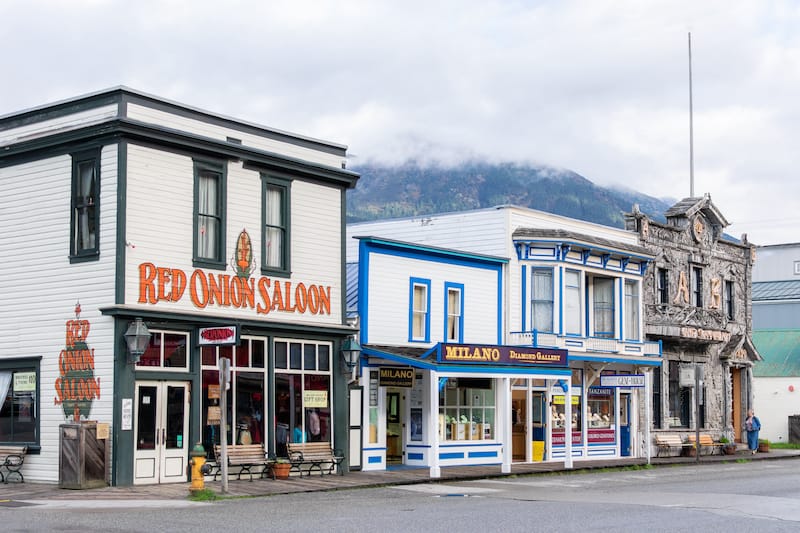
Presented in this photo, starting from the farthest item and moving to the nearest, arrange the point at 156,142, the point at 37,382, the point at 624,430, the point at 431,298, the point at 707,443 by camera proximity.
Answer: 1. the point at 707,443
2. the point at 624,430
3. the point at 431,298
4. the point at 37,382
5. the point at 156,142

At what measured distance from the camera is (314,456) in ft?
88.8

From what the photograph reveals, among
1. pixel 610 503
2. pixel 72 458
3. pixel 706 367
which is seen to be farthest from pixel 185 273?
pixel 706 367

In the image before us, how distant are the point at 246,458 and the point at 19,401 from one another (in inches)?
192

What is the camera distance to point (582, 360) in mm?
36250

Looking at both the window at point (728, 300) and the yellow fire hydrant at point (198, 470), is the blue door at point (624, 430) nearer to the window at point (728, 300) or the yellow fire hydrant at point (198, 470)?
the window at point (728, 300)

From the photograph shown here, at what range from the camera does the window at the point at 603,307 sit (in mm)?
37969

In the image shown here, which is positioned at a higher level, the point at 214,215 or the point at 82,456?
the point at 214,215

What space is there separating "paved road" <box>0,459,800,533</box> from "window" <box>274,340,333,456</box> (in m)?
3.16

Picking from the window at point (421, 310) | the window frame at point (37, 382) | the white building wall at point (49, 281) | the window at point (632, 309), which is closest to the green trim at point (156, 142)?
the white building wall at point (49, 281)

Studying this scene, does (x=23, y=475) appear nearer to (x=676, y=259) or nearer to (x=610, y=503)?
(x=610, y=503)

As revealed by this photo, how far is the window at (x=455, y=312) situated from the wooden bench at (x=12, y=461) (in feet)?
40.9

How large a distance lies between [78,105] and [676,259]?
25083mm

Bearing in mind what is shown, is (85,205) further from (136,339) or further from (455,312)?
(455,312)

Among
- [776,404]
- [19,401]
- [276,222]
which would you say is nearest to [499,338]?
[276,222]
